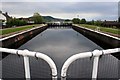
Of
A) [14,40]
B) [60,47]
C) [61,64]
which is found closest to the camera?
[61,64]

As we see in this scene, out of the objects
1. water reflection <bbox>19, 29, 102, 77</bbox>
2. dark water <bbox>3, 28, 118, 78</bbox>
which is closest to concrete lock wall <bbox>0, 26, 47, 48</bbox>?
water reflection <bbox>19, 29, 102, 77</bbox>

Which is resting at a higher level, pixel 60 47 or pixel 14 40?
pixel 14 40

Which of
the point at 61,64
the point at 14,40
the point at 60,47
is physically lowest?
the point at 60,47

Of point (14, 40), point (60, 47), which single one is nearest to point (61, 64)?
point (60, 47)

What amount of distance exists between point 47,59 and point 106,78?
2264mm

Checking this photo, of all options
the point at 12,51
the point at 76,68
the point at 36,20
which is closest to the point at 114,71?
the point at 76,68

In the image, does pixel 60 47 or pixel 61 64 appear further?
pixel 60 47

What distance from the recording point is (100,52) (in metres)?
2.80

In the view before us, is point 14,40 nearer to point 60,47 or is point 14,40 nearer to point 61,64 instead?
point 60,47

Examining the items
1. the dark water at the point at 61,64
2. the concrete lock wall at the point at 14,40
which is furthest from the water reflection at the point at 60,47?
the concrete lock wall at the point at 14,40

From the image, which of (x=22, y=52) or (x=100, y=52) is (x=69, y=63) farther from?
(x=22, y=52)

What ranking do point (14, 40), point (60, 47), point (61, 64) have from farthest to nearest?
point (60, 47) → point (14, 40) → point (61, 64)

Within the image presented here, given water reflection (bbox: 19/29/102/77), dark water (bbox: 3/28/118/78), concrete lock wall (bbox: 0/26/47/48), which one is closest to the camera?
dark water (bbox: 3/28/118/78)

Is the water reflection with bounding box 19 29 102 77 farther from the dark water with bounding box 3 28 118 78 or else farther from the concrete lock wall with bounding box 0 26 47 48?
the concrete lock wall with bounding box 0 26 47 48
